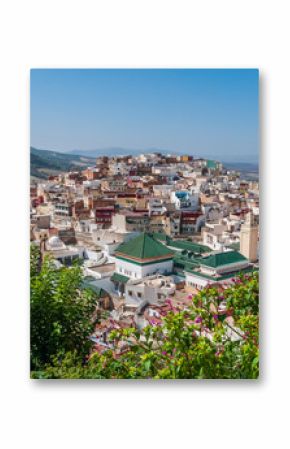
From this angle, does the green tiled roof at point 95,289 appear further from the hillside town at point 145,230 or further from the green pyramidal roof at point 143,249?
the green pyramidal roof at point 143,249

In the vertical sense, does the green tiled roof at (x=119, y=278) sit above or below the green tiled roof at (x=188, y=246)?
below

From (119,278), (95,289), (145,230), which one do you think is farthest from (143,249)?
(95,289)

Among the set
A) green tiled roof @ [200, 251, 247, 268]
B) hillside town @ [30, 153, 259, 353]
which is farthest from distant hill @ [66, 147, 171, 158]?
green tiled roof @ [200, 251, 247, 268]

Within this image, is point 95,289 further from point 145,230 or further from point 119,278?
point 145,230

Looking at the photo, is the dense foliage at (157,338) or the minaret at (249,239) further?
the minaret at (249,239)

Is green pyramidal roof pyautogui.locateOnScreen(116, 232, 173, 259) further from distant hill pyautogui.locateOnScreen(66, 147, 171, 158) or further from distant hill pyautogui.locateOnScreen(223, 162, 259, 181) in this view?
distant hill pyautogui.locateOnScreen(223, 162, 259, 181)

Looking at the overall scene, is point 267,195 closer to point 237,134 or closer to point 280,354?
point 237,134

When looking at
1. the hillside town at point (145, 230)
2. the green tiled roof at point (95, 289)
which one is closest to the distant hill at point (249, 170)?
the hillside town at point (145, 230)
